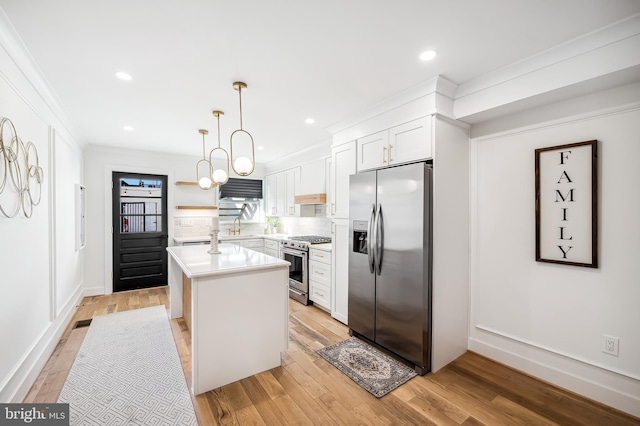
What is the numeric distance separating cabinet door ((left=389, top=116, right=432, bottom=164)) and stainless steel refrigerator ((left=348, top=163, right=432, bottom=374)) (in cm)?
14

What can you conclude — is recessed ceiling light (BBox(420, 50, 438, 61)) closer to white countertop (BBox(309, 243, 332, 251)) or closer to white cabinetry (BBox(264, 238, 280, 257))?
white countertop (BBox(309, 243, 332, 251))

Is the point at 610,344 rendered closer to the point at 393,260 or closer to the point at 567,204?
the point at 567,204

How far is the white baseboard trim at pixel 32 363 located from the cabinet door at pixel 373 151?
10.7 feet

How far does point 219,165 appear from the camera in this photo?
583 centimetres

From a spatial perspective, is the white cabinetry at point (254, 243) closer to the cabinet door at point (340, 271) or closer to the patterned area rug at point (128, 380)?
the patterned area rug at point (128, 380)

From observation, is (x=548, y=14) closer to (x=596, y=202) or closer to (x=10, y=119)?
(x=596, y=202)

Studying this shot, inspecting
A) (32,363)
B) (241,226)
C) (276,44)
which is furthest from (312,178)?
(32,363)

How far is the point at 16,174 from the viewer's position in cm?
198

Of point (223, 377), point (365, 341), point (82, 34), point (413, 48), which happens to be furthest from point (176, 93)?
point (365, 341)

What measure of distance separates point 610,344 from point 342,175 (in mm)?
2680

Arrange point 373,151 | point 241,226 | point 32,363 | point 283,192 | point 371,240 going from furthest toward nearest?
1. point 241,226
2. point 283,192
3. point 373,151
4. point 371,240
5. point 32,363

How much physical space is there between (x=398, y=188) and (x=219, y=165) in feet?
14.5

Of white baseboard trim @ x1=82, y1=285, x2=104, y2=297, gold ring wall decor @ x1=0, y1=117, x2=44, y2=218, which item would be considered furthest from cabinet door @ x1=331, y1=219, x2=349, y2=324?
white baseboard trim @ x1=82, y1=285, x2=104, y2=297

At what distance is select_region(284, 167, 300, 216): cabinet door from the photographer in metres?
5.09
